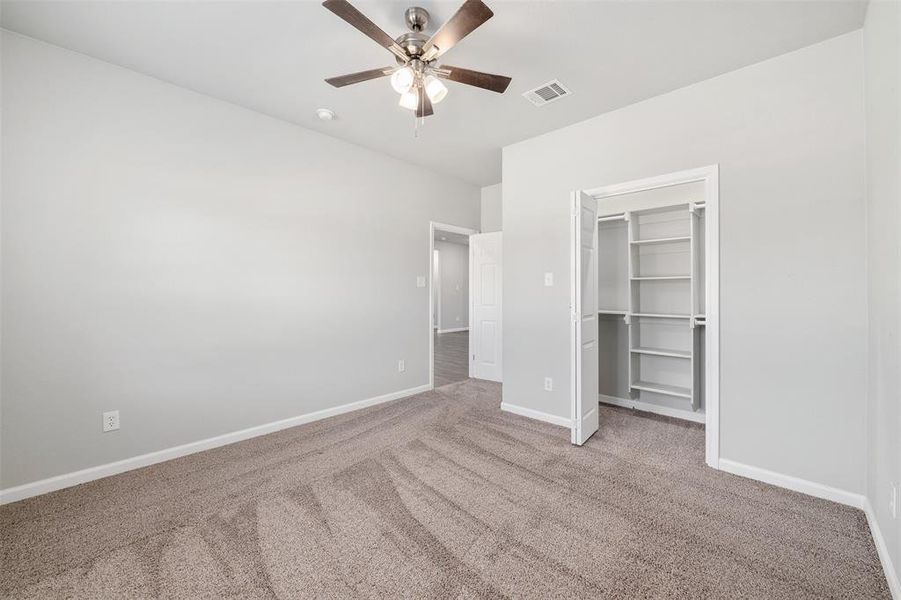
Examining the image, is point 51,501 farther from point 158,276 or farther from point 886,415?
point 886,415

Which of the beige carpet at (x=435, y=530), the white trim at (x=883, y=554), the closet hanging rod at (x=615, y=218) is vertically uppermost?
the closet hanging rod at (x=615, y=218)

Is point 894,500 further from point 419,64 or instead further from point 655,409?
point 419,64

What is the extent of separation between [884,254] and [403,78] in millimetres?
2546

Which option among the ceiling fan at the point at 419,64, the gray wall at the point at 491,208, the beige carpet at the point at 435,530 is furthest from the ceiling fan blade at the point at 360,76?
the gray wall at the point at 491,208

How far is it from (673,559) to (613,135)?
302cm

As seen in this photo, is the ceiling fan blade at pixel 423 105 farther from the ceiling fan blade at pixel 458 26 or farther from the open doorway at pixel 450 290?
the open doorway at pixel 450 290

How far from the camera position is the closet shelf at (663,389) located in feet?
11.5

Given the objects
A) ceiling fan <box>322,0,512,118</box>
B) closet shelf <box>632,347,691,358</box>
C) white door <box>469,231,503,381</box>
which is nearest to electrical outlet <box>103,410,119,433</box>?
ceiling fan <box>322,0,512,118</box>

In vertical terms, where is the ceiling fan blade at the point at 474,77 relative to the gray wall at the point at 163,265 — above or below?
above

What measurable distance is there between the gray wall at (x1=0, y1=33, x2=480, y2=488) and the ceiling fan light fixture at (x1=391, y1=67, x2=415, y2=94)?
5.94 ft

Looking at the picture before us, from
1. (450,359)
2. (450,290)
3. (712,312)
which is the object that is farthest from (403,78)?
(450,290)

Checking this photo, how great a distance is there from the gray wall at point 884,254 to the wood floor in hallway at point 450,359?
3.86 meters

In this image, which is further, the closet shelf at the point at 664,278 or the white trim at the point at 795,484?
the closet shelf at the point at 664,278

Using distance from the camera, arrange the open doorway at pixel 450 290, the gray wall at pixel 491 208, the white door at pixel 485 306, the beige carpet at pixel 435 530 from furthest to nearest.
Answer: the open doorway at pixel 450 290 < the gray wall at pixel 491 208 < the white door at pixel 485 306 < the beige carpet at pixel 435 530
